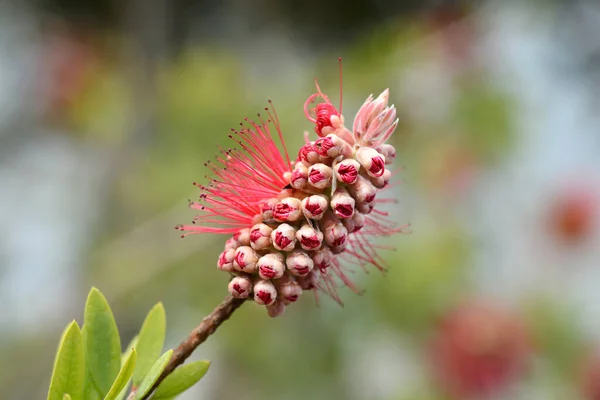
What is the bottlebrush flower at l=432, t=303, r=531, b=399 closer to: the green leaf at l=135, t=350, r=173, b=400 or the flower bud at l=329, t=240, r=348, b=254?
the flower bud at l=329, t=240, r=348, b=254

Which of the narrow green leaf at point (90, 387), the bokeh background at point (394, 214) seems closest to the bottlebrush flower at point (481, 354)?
the bokeh background at point (394, 214)

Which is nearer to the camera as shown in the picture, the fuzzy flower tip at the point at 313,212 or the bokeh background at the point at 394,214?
the fuzzy flower tip at the point at 313,212

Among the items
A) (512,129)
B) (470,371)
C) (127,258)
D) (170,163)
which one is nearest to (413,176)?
(512,129)

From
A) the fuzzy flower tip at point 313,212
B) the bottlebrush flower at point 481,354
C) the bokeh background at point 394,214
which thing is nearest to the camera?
the fuzzy flower tip at point 313,212

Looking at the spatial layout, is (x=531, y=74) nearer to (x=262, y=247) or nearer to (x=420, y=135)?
(x=420, y=135)

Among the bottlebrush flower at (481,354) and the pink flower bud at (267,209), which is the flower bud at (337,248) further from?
the bottlebrush flower at (481,354)
